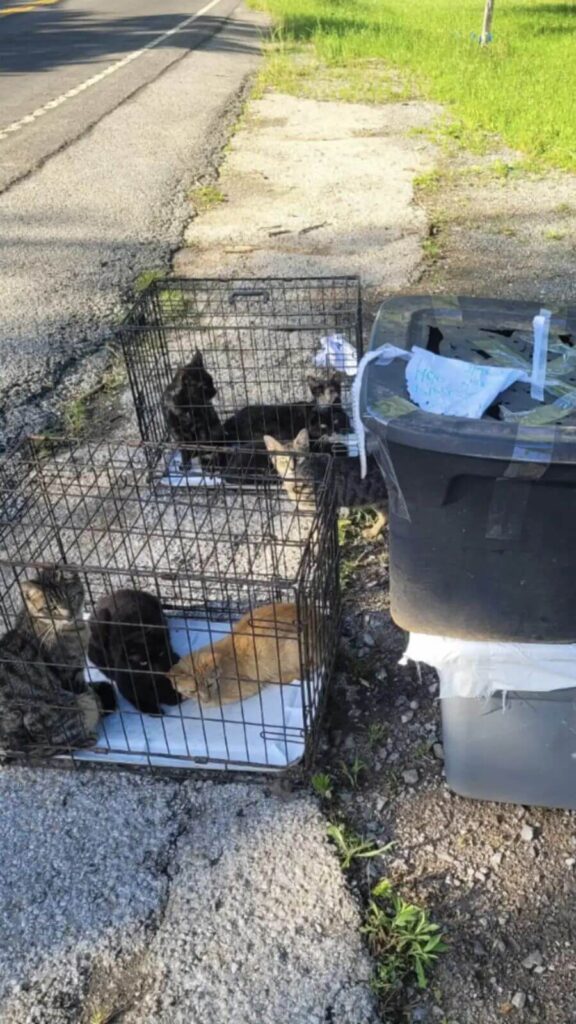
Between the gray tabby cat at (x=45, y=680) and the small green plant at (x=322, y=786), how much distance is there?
0.73m

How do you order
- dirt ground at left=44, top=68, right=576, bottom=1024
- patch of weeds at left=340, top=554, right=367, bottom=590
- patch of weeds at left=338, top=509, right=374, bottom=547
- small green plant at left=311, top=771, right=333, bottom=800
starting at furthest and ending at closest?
1. patch of weeds at left=338, top=509, right=374, bottom=547
2. patch of weeds at left=340, top=554, right=367, bottom=590
3. small green plant at left=311, top=771, right=333, bottom=800
4. dirt ground at left=44, top=68, right=576, bottom=1024

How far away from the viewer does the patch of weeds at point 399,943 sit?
2.05 metres

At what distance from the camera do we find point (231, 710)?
2.79 metres

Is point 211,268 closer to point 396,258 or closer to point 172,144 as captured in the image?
point 396,258

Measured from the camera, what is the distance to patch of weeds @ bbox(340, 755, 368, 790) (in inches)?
101

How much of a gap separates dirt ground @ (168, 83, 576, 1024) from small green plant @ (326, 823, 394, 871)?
0.10 ft

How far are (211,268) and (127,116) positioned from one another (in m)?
6.37

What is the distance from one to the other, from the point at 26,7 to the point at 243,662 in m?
24.5

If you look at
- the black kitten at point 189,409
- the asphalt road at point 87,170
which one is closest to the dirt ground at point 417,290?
the asphalt road at point 87,170

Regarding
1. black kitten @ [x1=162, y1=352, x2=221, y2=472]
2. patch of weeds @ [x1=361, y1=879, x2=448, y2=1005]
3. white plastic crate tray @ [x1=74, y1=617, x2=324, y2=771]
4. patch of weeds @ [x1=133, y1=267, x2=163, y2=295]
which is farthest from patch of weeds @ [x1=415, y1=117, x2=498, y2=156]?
patch of weeds @ [x1=361, y1=879, x2=448, y2=1005]

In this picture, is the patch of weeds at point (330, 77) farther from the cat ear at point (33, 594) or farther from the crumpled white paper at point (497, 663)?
the crumpled white paper at point (497, 663)

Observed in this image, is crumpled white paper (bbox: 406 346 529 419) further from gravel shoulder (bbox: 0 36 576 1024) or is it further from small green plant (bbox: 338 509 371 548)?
small green plant (bbox: 338 509 371 548)

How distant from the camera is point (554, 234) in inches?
266

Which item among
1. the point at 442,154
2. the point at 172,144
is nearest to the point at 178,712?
the point at 442,154
